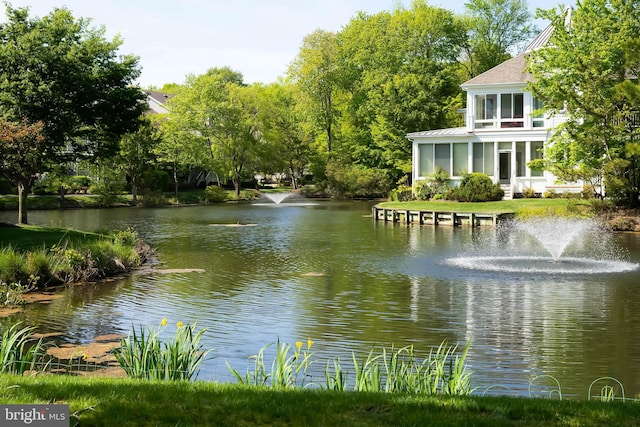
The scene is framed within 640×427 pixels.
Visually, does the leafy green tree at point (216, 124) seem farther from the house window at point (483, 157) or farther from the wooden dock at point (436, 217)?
the house window at point (483, 157)

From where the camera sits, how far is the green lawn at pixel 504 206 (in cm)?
3484

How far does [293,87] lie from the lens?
75.6m

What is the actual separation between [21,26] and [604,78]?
25.0m

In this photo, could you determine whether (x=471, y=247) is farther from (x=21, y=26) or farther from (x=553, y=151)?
(x=21, y=26)

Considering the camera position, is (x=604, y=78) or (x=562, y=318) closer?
(x=562, y=318)

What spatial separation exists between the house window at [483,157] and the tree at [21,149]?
28.7 meters

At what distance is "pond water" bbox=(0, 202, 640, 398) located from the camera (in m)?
11.4

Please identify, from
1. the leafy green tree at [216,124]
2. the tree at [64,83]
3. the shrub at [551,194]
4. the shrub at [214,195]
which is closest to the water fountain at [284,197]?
the leafy green tree at [216,124]

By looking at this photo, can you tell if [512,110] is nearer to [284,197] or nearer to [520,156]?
[520,156]

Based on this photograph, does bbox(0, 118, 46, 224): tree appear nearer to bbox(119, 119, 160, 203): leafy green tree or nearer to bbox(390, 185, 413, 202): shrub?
bbox(390, 185, 413, 202): shrub

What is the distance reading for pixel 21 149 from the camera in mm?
24344

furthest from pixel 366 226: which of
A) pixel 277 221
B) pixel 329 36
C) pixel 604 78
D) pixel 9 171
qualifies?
pixel 329 36

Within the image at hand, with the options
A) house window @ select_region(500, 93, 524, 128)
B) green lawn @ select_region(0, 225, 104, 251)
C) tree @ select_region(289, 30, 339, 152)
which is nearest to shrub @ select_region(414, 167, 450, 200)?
house window @ select_region(500, 93, 524, 128)

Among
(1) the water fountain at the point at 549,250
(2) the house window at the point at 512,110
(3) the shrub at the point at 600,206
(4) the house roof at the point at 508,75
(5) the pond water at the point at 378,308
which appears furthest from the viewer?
(2) the house window at the point at 512,110
